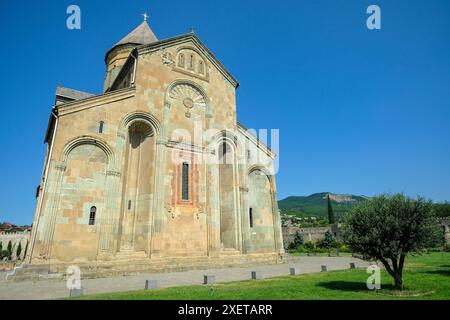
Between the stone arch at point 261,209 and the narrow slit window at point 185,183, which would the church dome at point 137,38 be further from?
the stone arch at point 261,209

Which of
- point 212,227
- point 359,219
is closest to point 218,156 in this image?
point 212,227

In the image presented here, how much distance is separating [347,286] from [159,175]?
38.9 feet

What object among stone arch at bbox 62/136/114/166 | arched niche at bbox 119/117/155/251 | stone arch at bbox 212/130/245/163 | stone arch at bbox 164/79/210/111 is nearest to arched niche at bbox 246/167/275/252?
stone arch at bbox 212/130/245/163

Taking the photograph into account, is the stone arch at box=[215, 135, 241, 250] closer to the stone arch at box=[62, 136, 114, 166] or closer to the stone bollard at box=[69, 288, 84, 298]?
the stone arch at box=[62, 136, 114, 166]

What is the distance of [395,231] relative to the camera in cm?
891

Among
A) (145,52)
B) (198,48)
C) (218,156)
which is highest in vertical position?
(198,48)

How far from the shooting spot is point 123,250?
15.9 meters

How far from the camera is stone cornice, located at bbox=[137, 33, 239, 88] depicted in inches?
754

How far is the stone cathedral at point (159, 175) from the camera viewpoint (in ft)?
47.2

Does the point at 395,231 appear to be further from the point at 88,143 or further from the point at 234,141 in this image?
the point at 88,143

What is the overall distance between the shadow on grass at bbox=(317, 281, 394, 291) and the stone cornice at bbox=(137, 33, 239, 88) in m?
17.6

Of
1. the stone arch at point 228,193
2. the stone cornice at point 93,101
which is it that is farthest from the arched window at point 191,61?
the stone arch at point 228,193

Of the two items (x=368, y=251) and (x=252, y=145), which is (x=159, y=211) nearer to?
(x=252, y=145)
